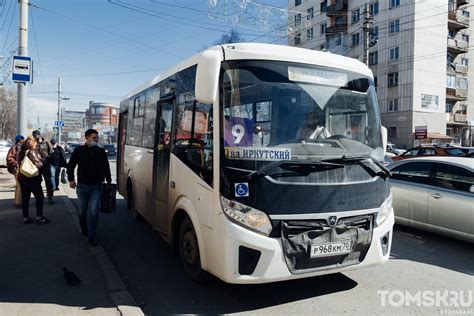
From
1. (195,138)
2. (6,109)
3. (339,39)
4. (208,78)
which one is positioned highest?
(339,39)

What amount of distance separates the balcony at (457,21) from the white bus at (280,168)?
4689cm

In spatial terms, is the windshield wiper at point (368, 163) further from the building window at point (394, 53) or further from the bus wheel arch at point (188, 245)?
the building window at point (394, 53)

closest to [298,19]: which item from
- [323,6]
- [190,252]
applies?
[323,6]

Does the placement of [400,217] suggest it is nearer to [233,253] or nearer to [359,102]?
[359,102]

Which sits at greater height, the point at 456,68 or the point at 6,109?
the point at 456,68

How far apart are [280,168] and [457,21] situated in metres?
49.2

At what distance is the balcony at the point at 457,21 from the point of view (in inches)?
1670

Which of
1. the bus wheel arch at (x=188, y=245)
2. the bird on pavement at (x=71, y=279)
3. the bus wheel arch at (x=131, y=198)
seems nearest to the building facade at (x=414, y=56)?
the bus wheel arch at (x=131, y=198)

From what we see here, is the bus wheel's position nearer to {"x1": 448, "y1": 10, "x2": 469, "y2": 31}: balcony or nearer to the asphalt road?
the asphalt road

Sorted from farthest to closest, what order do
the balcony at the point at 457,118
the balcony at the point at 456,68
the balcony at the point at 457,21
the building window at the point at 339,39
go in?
1. the building window at the point at 339,39
2. the balcony at the point at 457,118
3. the balcony at the point at 456,68
4. the balcony at the point at 457,21

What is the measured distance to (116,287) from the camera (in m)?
4.30

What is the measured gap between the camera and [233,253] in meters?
3.61

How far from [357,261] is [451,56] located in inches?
1950

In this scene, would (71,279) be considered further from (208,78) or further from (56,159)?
(56,159)
